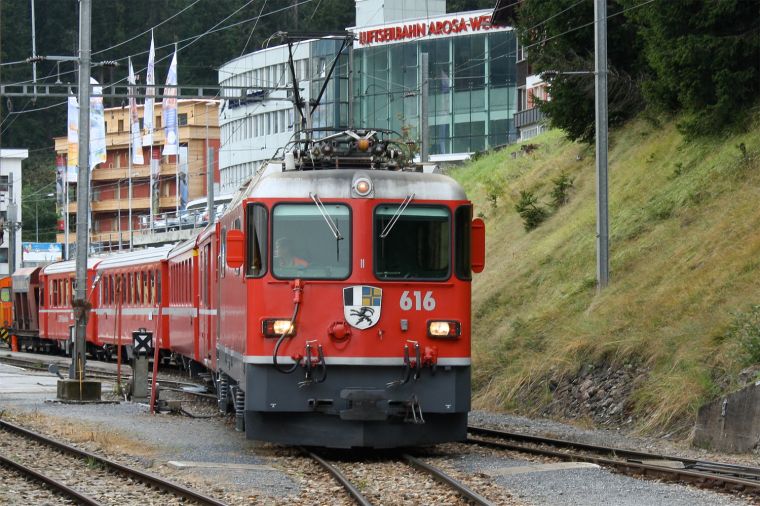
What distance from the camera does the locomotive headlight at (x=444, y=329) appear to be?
15.4 m

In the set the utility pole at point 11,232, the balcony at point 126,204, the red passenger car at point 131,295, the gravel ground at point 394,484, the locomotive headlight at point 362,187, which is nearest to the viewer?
the gravel ground at point 394,484

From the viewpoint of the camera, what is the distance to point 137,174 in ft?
379

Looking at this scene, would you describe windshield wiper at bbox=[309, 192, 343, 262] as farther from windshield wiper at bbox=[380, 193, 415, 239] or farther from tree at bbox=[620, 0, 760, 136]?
tree at bbox=[620, 0, 760, 136]

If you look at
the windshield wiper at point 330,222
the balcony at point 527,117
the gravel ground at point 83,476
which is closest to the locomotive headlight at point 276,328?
the windshield wiper at point 330,222

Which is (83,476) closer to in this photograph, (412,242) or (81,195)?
(412,242)

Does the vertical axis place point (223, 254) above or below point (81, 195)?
below

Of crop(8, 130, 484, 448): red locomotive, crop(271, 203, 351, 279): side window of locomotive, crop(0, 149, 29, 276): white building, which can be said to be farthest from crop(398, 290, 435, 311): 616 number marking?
crop(0, 149, 29, 276): white building

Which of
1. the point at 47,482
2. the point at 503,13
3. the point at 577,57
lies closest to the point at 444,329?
the point at 47,482

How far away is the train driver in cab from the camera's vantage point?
50.3 ft

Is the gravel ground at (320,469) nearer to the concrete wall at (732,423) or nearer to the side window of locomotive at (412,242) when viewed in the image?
the concrete wall at (732,423)

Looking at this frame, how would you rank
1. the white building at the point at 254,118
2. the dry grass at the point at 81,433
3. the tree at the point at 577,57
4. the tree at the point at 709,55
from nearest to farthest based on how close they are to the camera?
1. the dry grass at the point at 81,433
2. the tree at the point at 709,55
3. the tree at the point at 577,57
4. the white building at the point at 254,118

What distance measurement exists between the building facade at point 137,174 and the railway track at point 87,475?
91435 millimetres

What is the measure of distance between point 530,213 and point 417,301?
2080cm

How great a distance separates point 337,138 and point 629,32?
1852 centimetres
